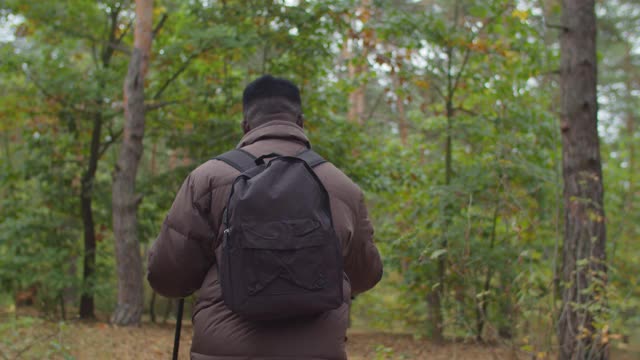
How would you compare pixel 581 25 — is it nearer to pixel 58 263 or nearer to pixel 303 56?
pixel 303 56

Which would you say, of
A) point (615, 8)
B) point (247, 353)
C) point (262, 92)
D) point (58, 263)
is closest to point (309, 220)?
point (247, 353)

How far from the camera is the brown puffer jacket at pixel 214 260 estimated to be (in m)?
2.42

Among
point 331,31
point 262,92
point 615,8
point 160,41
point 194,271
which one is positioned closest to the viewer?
point 194,271

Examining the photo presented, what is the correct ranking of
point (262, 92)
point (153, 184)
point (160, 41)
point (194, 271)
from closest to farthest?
point (194, 271) < point (262, 92) < point (153, 184) < point (160, 41)

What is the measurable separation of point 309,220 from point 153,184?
10344mm

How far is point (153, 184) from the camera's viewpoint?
12.3m

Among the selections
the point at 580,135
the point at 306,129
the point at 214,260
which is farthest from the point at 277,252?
the point at 306,129

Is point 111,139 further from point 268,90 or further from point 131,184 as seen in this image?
point 268,90

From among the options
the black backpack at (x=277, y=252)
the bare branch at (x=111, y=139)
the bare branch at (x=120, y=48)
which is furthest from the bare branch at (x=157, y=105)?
the black backpack at (x=277, y=252)

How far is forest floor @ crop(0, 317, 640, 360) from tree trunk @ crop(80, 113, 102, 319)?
272 cm

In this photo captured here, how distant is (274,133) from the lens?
2.81 metres

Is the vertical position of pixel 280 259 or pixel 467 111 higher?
pixel 467 111

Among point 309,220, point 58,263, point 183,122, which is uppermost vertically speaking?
point 183,122

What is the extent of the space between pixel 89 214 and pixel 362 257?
38.8 ft
